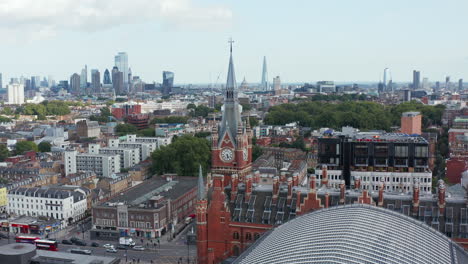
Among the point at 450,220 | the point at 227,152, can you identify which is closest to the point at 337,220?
the point at 450,220

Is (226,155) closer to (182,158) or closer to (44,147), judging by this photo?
(182,158)

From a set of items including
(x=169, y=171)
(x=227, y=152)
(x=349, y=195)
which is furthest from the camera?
(x=169, y=171)

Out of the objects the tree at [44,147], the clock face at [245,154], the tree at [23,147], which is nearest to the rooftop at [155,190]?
the clock face at [245,154]

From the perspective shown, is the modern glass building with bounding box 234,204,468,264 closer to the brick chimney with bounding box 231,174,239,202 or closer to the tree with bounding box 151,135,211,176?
the brick chimney with bounding box 231,174,239,202

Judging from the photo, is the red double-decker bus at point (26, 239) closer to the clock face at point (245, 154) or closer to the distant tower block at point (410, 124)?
the clock face at point (245, 154)

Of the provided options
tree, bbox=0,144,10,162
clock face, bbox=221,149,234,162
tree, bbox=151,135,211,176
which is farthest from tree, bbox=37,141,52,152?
clock face, bbox=221,149,234,162

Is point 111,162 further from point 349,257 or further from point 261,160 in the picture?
point 349,257
